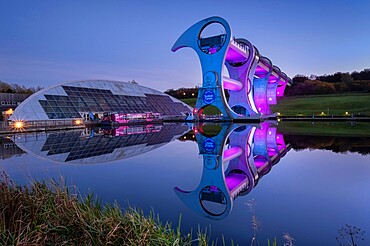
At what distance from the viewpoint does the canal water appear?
3.91 m

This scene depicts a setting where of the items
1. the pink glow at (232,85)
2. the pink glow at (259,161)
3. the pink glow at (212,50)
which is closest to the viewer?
the pink glow at (259,161)

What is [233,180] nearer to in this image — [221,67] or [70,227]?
[70,227]

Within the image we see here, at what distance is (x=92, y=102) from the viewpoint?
35.6 m

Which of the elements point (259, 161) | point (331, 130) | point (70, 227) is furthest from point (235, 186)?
point (331, 130)

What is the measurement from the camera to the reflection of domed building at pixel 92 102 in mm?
27797

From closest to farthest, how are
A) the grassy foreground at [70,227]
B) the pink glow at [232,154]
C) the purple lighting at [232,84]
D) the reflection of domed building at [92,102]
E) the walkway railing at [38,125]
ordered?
the grassy foreground at [70,227], the pink glow at [232,154], the walkway railing at [38,125], the reflection of domed building at [92,102], the purple lighting at [232,84]

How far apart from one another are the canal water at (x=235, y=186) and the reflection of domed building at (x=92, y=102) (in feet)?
61.4

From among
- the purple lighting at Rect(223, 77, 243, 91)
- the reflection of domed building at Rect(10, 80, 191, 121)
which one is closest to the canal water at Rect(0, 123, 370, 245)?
the reflection of domed building at Rect(10, 80, 191, 121)

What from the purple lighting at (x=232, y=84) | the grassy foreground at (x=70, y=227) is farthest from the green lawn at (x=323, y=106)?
the grassy foreground at (x=70, y=227)

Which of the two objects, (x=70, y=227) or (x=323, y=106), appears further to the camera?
(x=323, y=106)

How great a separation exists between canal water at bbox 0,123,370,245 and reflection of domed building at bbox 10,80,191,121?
18711mm

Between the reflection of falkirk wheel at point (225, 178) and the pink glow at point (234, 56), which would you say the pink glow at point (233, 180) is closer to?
the reflection of falkirk wheel at point (225, 178)

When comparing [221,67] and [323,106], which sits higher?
[221,67]

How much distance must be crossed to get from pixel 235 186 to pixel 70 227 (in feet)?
12.8
